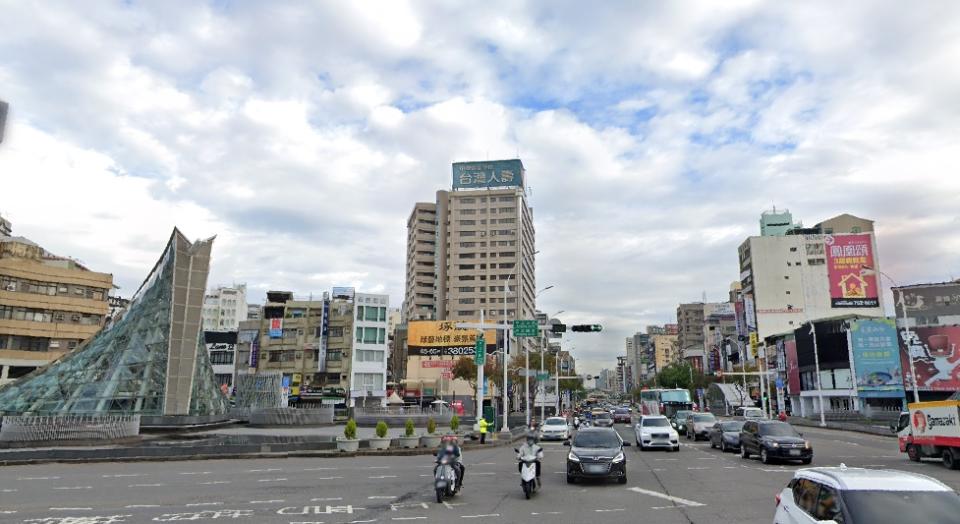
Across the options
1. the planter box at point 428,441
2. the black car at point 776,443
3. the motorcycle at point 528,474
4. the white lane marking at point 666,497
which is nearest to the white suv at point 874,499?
the white lane marking at point 666,497

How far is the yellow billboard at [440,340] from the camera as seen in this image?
304ft

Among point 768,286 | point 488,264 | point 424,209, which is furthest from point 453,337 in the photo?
point 768,286

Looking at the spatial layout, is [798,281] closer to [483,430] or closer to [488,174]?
[488,174]

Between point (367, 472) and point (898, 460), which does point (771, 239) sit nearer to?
point (898, 460)

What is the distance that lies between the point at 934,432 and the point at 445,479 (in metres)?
17.1

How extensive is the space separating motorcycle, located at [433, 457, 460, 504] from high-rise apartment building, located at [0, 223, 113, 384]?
209ft

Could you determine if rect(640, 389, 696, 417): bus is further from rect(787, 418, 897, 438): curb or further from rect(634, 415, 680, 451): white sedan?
rect(634, 415, 680, 451): white sedan

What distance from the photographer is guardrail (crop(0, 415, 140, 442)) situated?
1099 inches

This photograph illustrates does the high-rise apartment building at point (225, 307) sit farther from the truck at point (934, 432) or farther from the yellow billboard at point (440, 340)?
the truck at point (934, 432)

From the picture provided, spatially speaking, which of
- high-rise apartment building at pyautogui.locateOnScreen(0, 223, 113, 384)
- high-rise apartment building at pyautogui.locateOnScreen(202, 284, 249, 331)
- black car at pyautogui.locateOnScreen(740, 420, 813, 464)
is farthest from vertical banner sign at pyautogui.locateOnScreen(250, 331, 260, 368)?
high-rise apartment building at pyautogui.locateOnScreen(202, 284, 249, 331)

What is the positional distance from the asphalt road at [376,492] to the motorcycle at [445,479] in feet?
0.93

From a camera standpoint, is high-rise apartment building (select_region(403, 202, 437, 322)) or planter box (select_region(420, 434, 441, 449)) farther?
high-rise apartment building (select_region(403, 202, 437, 322))

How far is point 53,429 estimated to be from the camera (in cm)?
2847

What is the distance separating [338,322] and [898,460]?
222 ft
